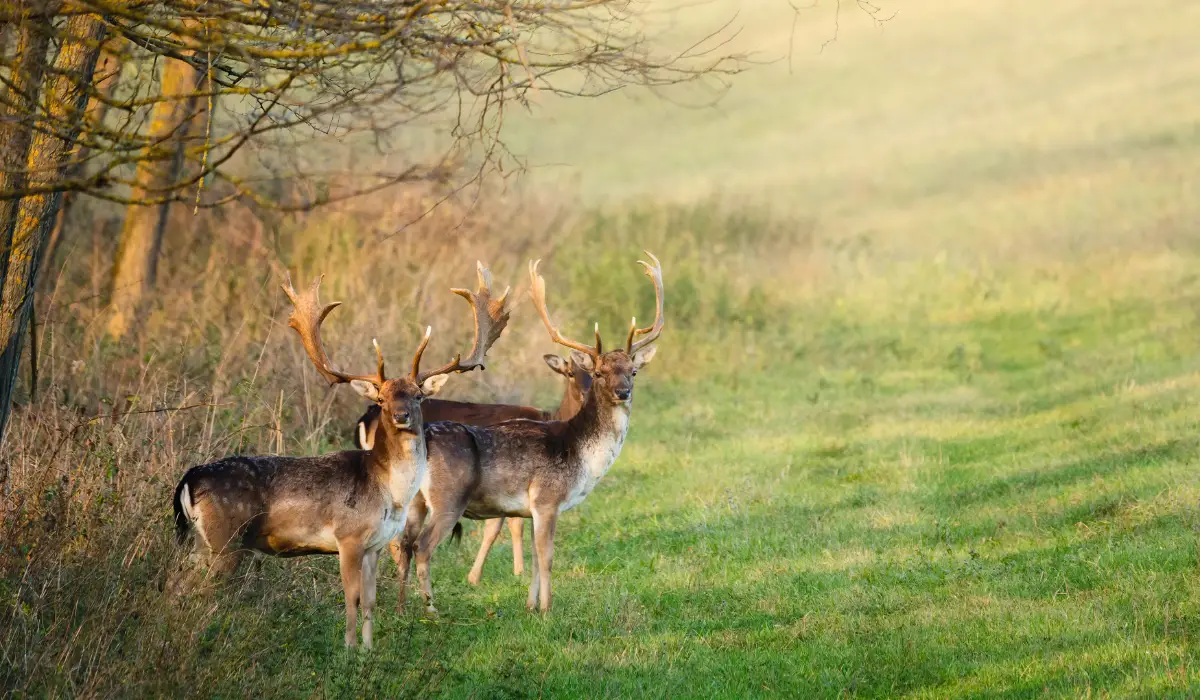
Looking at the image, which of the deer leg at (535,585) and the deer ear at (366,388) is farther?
the deer leg at (535,585)

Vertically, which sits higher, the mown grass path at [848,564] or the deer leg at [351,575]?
the deer leg at [351,575]

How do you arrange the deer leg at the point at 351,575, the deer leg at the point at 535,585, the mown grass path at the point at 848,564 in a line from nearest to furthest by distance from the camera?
1. the mown grass path at the point at 848,564
2. the deer leg at the point at 351,575
3. the deer leg at the point at 535,585

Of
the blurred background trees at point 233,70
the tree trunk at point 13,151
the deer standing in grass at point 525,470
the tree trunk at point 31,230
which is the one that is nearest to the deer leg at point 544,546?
the deer standing in grass at point 525,470

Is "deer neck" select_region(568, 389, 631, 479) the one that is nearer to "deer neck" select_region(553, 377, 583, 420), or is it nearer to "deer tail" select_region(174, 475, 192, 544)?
"deer neck" select_region(553, 377, 583, 420)

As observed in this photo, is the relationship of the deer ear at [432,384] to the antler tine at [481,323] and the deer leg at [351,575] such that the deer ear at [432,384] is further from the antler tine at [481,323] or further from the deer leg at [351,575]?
the deer leg at [351,575]

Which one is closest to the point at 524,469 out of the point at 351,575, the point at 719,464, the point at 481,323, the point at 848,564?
the point at 481,323

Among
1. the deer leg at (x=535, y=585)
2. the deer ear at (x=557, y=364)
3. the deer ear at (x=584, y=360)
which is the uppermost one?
the deer ear at (x=584, y=360)

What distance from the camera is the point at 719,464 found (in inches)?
618

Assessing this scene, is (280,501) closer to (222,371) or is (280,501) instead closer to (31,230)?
(31,230)

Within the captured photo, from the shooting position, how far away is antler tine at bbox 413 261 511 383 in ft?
32.6

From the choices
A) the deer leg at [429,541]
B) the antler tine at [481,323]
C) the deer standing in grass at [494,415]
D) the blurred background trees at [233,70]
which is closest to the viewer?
the blurred background trees at [233,70]

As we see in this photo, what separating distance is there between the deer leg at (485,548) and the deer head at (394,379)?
172cm

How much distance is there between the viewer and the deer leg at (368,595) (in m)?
8.97

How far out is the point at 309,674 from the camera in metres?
7.72
